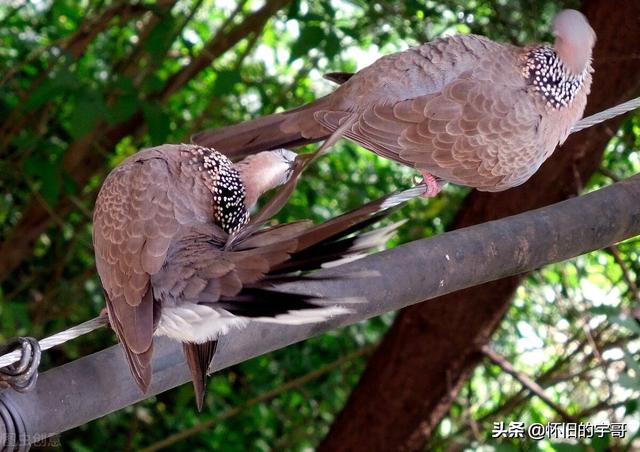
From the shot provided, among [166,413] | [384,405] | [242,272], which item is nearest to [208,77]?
[166,413]

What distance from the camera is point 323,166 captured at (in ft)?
13.8

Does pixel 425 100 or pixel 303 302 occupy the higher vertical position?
pixel 303 302

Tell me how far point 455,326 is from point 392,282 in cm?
177

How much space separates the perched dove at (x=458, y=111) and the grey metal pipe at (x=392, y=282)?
329 millimetres

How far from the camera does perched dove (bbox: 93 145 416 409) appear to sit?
1376 mm

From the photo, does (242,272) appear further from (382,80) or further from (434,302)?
(434,302)

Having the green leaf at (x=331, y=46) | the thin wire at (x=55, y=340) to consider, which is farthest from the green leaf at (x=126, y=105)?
the thin wire at (x=55, y=340)

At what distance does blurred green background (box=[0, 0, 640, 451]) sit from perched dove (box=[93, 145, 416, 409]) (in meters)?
0.95

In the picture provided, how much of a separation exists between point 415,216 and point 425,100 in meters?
1.66

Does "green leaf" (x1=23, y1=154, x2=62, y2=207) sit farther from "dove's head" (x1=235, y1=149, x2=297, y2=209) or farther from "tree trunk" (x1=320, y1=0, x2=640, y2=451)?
"tree trunk" (x1=320, y1=0, x2=640, y2=451)

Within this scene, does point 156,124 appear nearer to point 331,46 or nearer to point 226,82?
point 226,82

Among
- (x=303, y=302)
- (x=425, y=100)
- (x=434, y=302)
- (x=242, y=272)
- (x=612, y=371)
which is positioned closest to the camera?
(x=303, y=302)

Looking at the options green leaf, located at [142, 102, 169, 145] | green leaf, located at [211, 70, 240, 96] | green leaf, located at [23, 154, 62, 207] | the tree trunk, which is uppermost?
green leaf, located at [211, 70, 240, 96]

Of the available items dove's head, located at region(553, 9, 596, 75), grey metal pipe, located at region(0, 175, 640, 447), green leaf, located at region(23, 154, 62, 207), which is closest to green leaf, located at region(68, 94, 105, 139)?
green leaf, located at region(23, 154, 62, 207)
